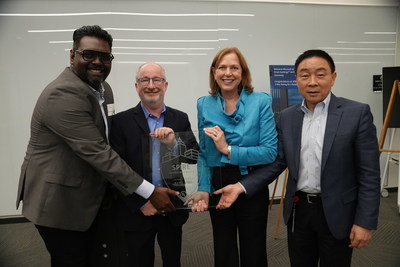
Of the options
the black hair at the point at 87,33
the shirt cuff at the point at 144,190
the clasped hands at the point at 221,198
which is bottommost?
the clasped hands at the point at 221,198

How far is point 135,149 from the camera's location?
65.1 inches

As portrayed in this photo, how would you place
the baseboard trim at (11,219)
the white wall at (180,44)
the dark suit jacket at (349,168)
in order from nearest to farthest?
the dark suit jacket at (349,168), the white wall at (180,44), the baseboard trim at (11,219)

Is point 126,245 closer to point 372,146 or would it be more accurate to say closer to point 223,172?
point 223,172

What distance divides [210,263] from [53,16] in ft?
12.0

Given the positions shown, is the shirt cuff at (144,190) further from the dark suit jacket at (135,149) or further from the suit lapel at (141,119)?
the suit lapel at (141,119)

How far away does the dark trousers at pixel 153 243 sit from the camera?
1.72m

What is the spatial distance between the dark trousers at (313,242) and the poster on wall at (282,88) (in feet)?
7.10

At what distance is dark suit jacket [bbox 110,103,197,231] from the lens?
64.9 inches

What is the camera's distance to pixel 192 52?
395cm

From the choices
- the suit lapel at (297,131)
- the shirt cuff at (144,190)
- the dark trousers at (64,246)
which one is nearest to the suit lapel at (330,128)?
the suit lapel at (297,131)

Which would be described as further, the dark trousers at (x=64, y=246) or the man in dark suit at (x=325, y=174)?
the dark trousers at (x=64, y=246)

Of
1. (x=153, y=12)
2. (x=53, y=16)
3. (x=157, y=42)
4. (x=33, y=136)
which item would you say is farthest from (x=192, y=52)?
(x=33, y=136)

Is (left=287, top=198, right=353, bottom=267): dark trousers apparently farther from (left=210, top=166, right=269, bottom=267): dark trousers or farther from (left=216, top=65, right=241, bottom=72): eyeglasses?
(left=216, top=65, right=241, bottom=72): eyeglasses

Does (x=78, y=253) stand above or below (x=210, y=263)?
above
